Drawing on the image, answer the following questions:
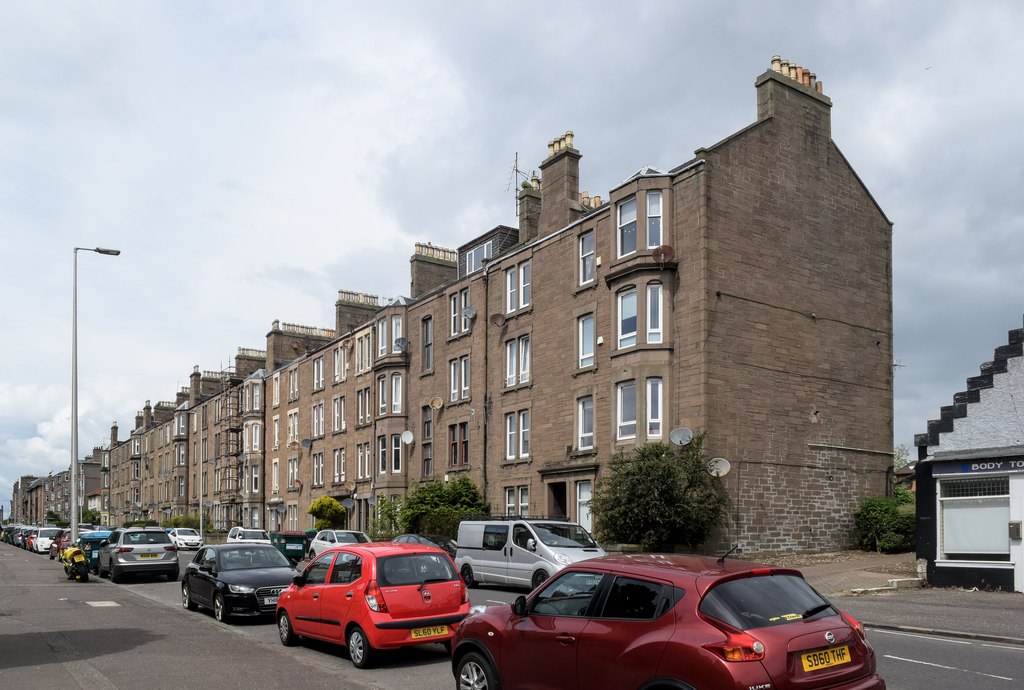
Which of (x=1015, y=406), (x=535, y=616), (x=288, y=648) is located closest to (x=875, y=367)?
(x=1015, y=406)

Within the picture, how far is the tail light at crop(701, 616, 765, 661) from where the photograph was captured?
641 cm

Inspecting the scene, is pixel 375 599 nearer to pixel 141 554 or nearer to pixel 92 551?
pixel 141 554

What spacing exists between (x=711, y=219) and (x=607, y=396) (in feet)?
22.0

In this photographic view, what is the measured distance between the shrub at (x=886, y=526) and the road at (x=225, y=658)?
627 inches

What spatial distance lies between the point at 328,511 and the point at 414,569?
1527 inches

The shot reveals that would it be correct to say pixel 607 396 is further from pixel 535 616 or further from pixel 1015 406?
pixel 535 616

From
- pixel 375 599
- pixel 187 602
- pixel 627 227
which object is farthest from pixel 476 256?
pixel 375 599

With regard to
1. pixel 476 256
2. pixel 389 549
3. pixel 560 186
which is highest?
pixel 560 186

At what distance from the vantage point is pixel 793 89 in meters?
32.2

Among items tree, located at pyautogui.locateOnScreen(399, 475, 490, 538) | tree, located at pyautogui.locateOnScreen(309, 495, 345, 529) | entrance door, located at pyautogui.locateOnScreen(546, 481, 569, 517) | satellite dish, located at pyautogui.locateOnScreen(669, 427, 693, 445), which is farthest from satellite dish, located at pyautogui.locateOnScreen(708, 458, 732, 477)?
tree, located at pyautogui.locateOnScreen(309, 495, 345, 529)

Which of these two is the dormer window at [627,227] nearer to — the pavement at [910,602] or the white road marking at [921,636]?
the pavement at [910,602]

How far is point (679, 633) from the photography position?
6.77 meters

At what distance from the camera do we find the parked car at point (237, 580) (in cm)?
1677

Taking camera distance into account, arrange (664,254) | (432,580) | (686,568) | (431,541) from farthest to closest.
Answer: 1. (431,541)
2. (664,254)
3. (432,580)
4. (686,568)
